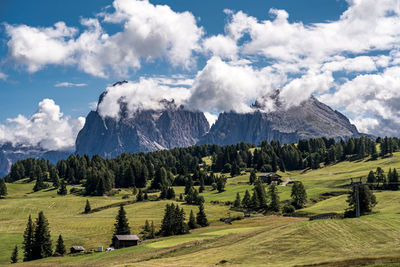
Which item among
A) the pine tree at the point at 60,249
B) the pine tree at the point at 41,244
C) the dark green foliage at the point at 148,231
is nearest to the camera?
the pine tree at the point at 41,244

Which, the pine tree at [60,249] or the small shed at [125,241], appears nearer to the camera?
the pine tree at [60,249]

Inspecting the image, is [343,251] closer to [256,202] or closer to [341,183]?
[256,202]

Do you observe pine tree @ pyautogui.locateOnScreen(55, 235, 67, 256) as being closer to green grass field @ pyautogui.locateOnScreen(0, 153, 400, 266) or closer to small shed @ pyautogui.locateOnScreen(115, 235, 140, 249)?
green grass field @ pyautogui.locateOnScreen(0, 153, 400, 266)

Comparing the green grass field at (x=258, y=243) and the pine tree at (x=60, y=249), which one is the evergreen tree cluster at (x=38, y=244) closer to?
the pine tree at (x=60, y=249)

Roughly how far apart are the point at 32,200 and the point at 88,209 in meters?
35.5

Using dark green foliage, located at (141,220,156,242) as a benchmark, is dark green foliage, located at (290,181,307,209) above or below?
above

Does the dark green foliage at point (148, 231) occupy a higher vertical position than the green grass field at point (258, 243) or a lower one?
lower

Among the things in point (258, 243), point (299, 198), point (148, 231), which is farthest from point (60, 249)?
point (299, 198)

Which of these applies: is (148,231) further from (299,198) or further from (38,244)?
(299,198)

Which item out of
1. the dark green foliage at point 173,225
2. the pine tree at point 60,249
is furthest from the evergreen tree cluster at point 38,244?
the dark green foliage at point 173,225

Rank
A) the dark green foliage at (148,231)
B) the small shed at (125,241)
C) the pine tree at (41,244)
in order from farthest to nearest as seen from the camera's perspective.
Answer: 1. the dark green foliage at (148,231)
2. the small shed at (125,241)
3. the pine tree at (41,244)

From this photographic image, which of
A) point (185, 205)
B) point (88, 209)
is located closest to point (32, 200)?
point (88, 209)

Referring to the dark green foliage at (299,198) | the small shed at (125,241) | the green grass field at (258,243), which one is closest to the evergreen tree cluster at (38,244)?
the green grass field at (258,243)

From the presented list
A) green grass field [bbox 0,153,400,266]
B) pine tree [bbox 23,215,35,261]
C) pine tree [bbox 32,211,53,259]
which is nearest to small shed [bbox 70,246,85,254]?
green grass field [bbox 0,153,400,266]
